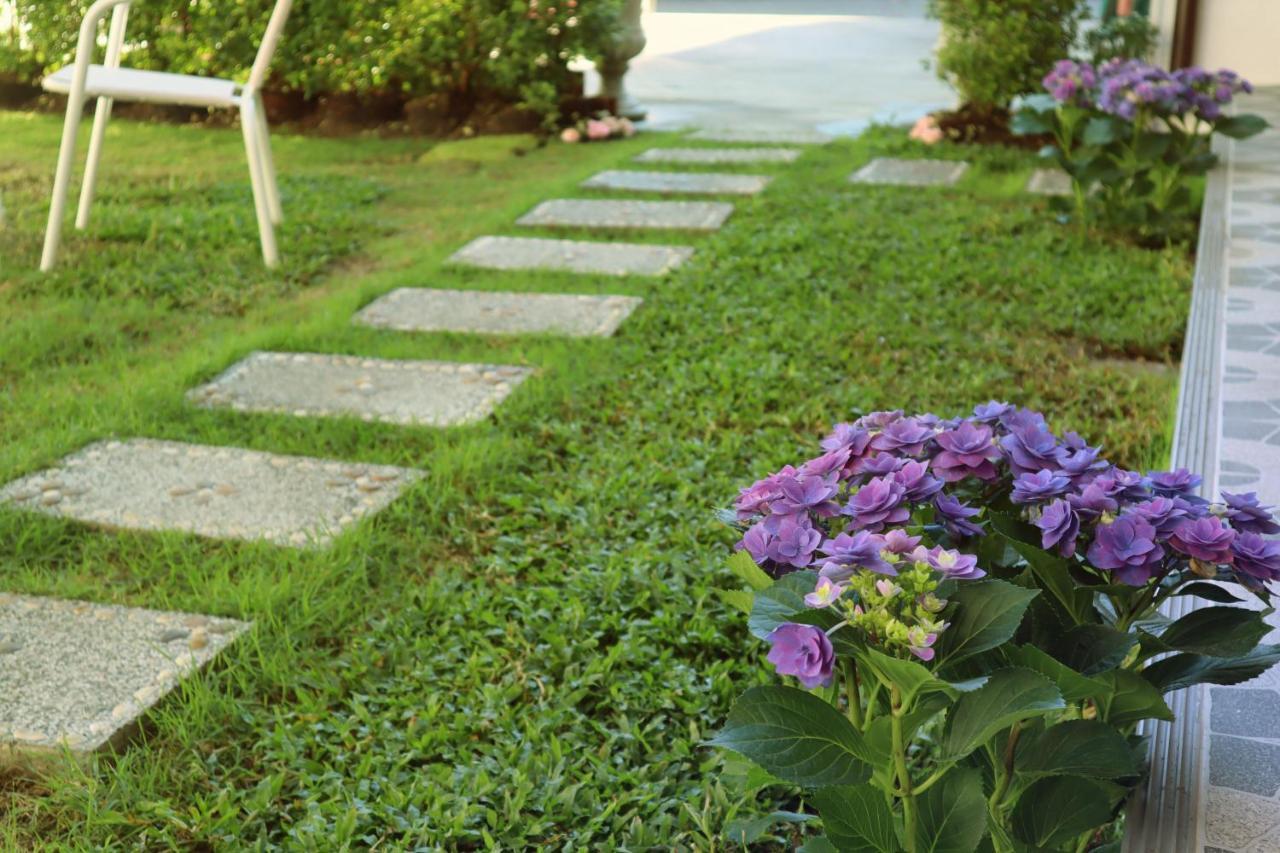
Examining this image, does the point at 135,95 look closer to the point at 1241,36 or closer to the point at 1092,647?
the point at 1092,647

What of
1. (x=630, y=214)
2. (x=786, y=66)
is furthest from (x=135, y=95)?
(x=786, y=66)

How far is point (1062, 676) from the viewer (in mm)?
1119

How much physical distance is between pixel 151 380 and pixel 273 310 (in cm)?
63

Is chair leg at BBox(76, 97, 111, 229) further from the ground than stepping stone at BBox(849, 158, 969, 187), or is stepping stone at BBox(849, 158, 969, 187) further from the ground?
chair leg at BBox(76, 97, 111, 229)

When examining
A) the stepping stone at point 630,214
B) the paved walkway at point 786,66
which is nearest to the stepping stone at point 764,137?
the paved walkway at point 786,66

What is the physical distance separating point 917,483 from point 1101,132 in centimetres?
303

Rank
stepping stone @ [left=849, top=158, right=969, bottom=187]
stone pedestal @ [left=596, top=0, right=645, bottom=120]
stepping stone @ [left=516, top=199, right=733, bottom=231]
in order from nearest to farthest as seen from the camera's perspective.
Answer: stepping stone @ [left=516, top=199, right=733, bottom=231], stepping stone @ [left=849, top=158, right=969, bottom=187], stone pedestal @ [left=596, top=0, right=645, bottom=120]

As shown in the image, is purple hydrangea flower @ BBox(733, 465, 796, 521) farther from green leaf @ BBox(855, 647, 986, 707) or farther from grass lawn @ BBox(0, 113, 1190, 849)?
grass lawn @ BBox(0, 113, 1190, 849)

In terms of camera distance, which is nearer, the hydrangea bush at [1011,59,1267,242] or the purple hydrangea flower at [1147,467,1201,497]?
the purple hydrangea flower at [1147,467,1201,497]

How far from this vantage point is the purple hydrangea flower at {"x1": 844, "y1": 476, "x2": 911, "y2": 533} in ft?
3.98

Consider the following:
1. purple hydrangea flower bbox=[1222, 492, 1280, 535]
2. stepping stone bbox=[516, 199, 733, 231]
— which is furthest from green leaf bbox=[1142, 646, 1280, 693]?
stepping stone bbox=[516, 199, 733, 231]

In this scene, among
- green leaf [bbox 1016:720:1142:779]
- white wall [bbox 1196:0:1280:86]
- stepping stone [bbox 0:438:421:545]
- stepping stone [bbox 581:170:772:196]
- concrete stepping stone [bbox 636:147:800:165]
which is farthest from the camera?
white wall [bbox 1196:0:1280:86]

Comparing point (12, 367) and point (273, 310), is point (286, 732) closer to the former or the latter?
point (12, 367)

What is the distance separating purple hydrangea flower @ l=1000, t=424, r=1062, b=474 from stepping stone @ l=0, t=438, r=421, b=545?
1264 mm
